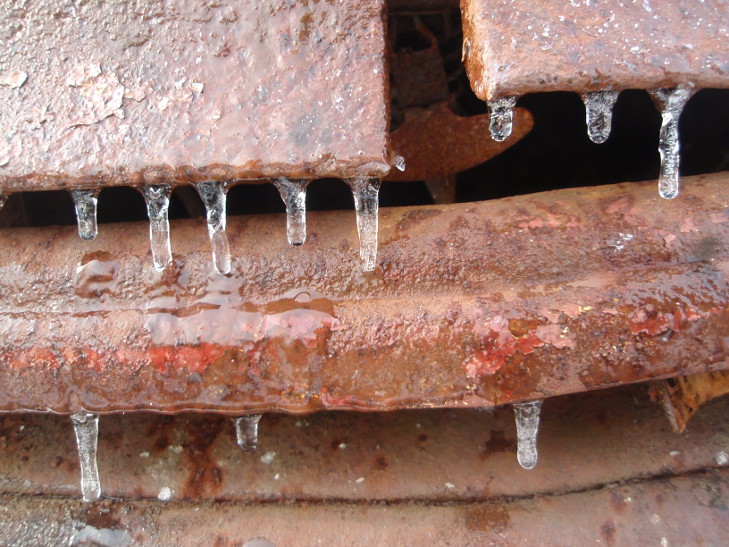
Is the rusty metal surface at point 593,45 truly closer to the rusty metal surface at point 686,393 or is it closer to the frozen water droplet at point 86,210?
the rusty metal surface at point 686,393

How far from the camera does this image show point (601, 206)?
3.02 ft

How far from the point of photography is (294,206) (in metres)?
0.87

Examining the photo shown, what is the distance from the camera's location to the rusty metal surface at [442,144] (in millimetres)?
1083

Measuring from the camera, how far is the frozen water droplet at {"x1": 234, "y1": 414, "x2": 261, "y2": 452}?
3.28 feet

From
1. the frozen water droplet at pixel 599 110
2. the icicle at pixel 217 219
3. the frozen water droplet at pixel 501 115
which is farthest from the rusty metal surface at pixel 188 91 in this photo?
the frozen water droplet at pixel 599 110

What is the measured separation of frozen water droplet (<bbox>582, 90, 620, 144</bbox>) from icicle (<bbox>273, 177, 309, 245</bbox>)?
1.30 feet

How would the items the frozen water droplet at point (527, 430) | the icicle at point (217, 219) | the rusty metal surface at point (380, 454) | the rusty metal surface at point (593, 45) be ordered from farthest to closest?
the rusty metal surface at point (380, 454)
the frozen water droplet at point (527, 430)
the icicle at point (217, 219)
the rusty metal surface at point (593, 45)

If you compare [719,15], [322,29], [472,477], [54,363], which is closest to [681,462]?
[472,477]

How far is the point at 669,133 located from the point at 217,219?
0.66m

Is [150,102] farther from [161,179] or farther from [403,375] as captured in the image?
[403,375]

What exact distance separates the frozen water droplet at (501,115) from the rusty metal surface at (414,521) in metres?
0.63

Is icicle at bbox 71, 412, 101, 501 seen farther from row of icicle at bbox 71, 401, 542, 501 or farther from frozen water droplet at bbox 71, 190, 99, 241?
frozen water droplet at bbox 71, 190, 99, 241

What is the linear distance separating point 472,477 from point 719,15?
80cm

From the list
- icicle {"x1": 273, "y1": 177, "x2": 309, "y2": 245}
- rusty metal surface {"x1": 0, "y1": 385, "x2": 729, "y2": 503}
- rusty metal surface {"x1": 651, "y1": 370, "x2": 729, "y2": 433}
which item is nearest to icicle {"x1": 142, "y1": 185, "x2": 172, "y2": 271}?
icicle {"x1": 273, "y1": 177, "x2": 309, "y2": 245}
